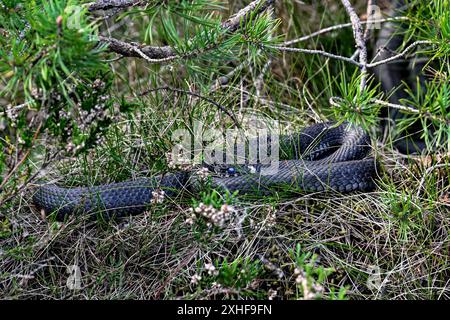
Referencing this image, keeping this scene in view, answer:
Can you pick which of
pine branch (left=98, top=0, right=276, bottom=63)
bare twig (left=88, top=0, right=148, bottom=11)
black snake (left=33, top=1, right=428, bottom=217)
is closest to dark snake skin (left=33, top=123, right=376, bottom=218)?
black snake (left=33, top=1, right=428, bottom=217)

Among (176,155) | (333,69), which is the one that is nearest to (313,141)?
(176,155)

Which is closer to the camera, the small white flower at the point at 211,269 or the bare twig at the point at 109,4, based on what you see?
the small white flower at the point at 211,269

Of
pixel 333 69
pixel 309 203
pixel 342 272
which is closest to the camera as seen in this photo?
pixel 342 272

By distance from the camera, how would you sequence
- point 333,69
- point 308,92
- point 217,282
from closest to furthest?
point 217,282 → point 308,92 → point 333,69

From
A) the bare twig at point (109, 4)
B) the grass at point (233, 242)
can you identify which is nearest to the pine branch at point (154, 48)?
the bare twig at point (109, 4)

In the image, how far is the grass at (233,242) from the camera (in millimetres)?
3168

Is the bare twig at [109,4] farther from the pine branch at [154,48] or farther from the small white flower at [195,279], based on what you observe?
the small white flower at [195,279]

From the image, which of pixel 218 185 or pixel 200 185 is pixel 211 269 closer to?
pixel 200 185

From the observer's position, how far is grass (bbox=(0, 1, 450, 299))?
317 centimetres

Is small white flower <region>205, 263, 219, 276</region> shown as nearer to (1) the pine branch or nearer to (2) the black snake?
(2) the black snake

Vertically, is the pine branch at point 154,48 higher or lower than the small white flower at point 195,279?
higher

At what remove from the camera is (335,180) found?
3797 millimetres
